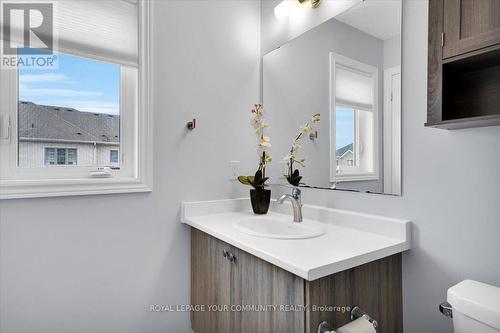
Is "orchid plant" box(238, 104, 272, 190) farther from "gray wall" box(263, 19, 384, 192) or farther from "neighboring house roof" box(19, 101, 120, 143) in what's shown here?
"neighboring house roof" box(19, 101, 120, 143)

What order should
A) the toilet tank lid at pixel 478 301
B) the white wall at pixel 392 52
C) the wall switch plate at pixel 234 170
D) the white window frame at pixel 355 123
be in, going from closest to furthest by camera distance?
the toilet tank lid at pixel 478 301 → the white wall at pixel 392 52 → the white window frame at pixel 355 123 → the wall switch plate at pixel 234 170

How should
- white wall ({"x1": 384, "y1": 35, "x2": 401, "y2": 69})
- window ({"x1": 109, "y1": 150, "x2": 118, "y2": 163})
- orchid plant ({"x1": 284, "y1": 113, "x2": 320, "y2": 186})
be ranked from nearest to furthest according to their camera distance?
white wall ({"x1": 384, "y1": 35, "x2": 401, "y2": 69}) < window ({"x1": 109, "y1": 150, "x2": 118, "y2": 163}) < orchid plant ({"x1": 284, "y1": 113, "x2": 320, "y2": 186})

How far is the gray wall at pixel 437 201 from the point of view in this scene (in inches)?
38.5

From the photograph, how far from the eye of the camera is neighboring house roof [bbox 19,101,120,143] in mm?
1353

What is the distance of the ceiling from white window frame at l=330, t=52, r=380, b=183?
147mm

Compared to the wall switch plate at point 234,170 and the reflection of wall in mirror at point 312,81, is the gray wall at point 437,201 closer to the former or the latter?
the reflection of wall in mirror at point 312,81

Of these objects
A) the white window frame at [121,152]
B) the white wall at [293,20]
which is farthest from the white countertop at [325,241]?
the white wall at [293,20]

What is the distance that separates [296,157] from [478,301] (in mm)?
1062

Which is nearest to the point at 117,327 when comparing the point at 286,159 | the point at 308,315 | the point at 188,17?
the point at 308,315

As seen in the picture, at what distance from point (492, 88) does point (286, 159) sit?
97 centimetres

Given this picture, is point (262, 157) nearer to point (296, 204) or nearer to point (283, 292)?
point (296, 204)

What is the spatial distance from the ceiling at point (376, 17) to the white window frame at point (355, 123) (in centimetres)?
15

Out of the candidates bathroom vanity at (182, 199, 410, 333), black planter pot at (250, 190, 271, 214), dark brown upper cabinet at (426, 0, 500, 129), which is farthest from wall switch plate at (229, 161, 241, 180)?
dark brown upper cabinet at (426, 0, 500, 129)

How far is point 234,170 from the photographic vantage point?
1.88 meters
